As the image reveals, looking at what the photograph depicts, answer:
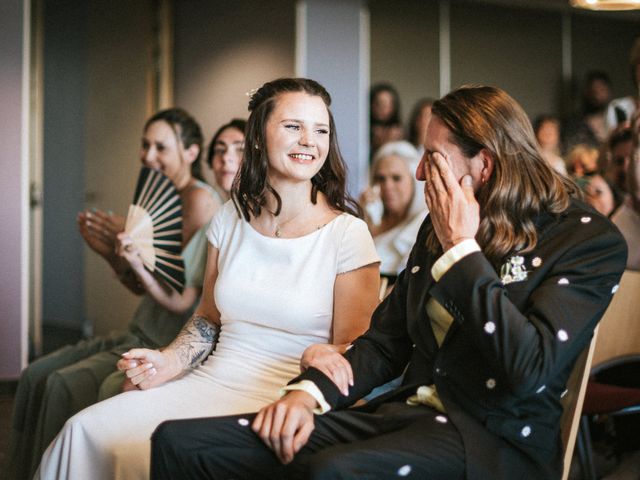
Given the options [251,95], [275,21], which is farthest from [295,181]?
[275,21]

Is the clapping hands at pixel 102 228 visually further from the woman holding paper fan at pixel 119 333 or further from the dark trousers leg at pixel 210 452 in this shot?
the dark trousers leg at pixel 210 452

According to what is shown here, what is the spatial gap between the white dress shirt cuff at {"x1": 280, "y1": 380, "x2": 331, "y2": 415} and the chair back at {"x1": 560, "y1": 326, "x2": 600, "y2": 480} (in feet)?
1.75

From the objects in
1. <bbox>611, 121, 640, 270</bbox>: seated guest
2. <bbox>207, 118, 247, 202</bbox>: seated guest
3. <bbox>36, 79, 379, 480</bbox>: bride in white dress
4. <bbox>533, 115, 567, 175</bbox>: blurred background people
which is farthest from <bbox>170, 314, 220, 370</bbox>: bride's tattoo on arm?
<bbox>533, 115, 567, 175</bbox>: blurred background people

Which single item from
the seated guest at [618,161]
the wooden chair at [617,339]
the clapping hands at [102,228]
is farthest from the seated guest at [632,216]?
the clapping hands at [102,228]

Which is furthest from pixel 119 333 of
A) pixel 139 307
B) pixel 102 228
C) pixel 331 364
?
pixel 331 364

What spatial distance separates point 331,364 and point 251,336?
451 mm

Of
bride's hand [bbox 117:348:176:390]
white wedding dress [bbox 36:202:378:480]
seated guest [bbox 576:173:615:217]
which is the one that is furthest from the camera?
seated guest [bbox 576:173:615:217]

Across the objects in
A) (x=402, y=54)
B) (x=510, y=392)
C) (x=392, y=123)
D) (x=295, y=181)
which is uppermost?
(x=402, y=54)

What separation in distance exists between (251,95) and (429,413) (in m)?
1.17

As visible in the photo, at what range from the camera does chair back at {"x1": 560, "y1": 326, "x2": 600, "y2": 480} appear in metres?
1.85

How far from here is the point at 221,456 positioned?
1724mm

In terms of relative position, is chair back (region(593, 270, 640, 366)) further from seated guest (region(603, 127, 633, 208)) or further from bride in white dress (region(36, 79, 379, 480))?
seated guest (region(603, 127, 633, 208))

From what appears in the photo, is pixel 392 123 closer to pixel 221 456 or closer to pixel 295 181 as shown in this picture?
pixel 295 181

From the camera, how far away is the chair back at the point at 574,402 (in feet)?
6.07
